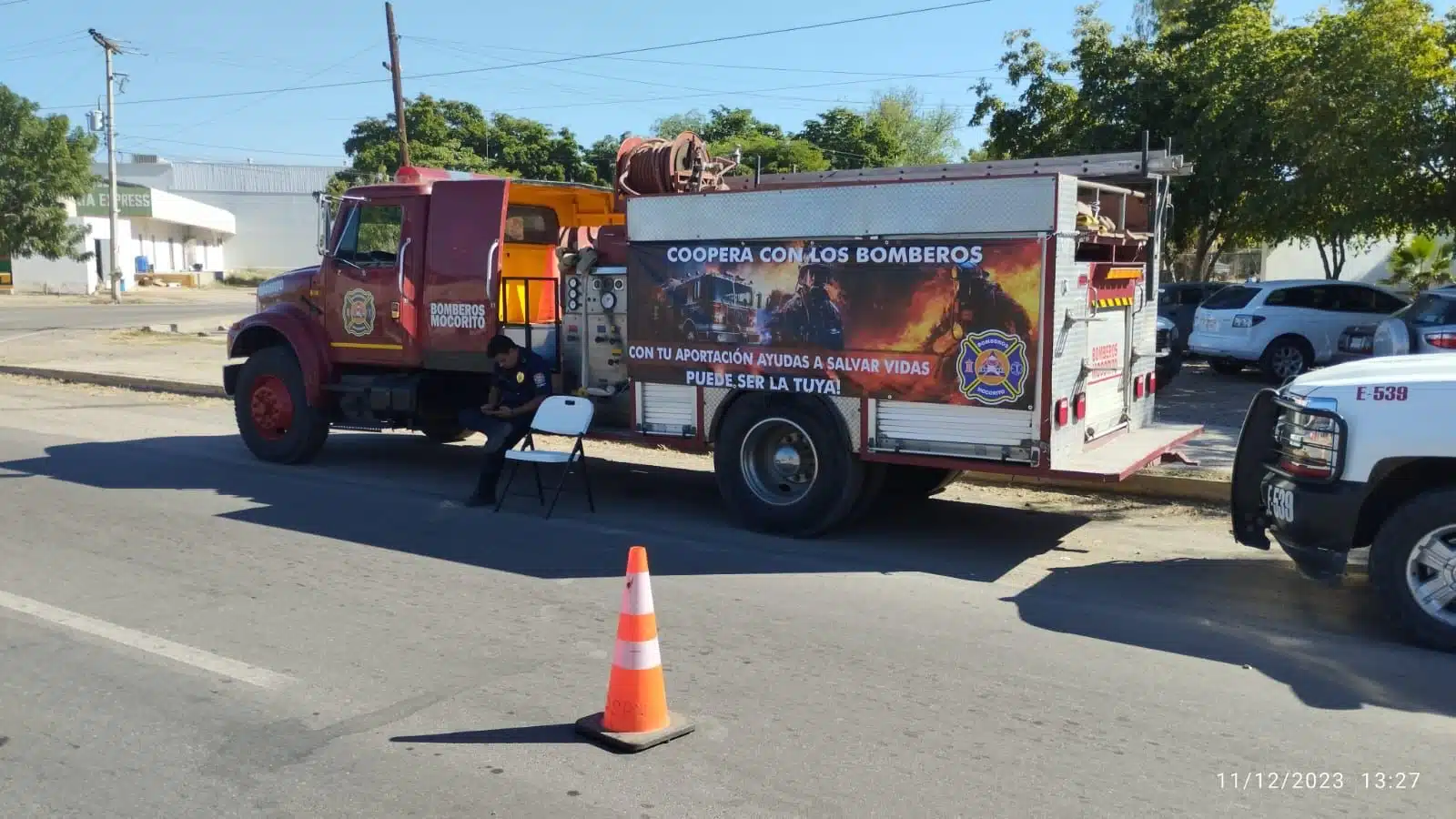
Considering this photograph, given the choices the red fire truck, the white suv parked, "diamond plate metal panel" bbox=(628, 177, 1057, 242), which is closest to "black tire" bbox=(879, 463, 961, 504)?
the red fire truck

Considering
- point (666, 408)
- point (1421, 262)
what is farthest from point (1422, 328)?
point (1421, 262)

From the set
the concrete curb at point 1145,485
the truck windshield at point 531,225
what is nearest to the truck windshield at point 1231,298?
the concrete curb at point 1145,485

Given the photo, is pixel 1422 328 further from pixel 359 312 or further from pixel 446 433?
pixel 359 312

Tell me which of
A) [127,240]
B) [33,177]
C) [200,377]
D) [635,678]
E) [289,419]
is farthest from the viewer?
[127,240]

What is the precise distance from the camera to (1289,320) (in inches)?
676

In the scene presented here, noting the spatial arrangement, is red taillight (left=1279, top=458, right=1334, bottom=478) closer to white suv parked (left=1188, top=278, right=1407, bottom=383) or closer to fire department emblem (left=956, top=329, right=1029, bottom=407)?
fire department emblem (left=956, top=329, right=1029, bottom=407)

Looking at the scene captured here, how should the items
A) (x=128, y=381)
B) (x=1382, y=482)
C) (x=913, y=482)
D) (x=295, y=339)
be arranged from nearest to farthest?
(x=1382, y=482)
(x=913, y=482)
(x=295, y=339)
(x=128, y=381)

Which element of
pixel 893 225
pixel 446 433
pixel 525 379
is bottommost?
pixel 446 433

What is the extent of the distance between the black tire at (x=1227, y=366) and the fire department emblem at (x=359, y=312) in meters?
12.5

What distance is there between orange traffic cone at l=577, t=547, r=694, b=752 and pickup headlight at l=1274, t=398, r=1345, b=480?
11.4ft

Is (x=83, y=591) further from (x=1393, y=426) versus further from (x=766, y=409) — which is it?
(x=1393, y=426)

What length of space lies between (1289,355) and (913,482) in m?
10.5

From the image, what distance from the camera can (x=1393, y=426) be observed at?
5.74 m

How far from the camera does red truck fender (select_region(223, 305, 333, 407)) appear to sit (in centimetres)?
1072
